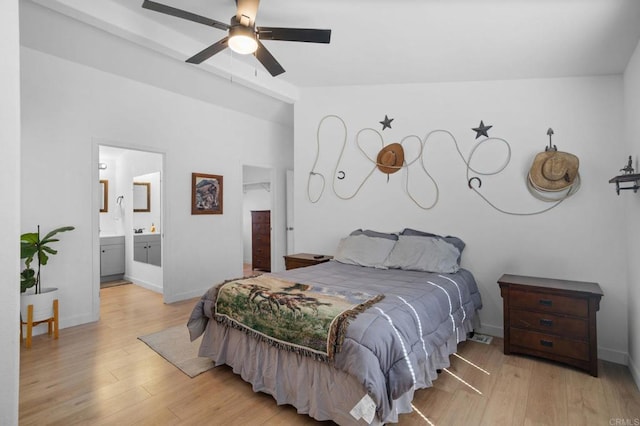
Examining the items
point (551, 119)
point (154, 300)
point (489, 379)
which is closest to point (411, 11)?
point (551, 119)

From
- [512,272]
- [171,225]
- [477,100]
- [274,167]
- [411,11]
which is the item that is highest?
[411,11]

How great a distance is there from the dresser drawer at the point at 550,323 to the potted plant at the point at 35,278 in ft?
13.9

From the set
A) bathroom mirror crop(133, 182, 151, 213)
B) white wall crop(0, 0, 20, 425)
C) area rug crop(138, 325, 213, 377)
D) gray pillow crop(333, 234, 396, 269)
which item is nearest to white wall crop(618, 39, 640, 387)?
gray pillow crop(333, 234, 396, 269)

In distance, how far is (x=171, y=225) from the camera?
169 inches

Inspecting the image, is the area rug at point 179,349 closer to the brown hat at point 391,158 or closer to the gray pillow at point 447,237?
the gray pillow at point 447,237

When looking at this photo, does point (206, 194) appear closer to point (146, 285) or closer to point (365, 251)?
point (146, 285)

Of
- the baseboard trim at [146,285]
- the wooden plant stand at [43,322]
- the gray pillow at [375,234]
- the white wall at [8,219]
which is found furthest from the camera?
the baseboard trim at [146,285]

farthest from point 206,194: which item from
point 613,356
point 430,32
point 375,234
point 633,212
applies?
point 613,356

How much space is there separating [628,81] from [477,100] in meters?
1.14

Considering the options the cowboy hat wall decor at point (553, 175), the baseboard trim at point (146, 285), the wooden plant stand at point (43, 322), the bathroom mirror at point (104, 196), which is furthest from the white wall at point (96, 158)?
the cowboy hat wall decor at point (553, 175)

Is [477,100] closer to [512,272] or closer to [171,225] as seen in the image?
[512,272]

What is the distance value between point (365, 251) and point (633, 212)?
2.20m

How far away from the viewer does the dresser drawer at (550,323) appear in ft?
8.08

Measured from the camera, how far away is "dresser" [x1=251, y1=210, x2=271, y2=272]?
20.7 feet
